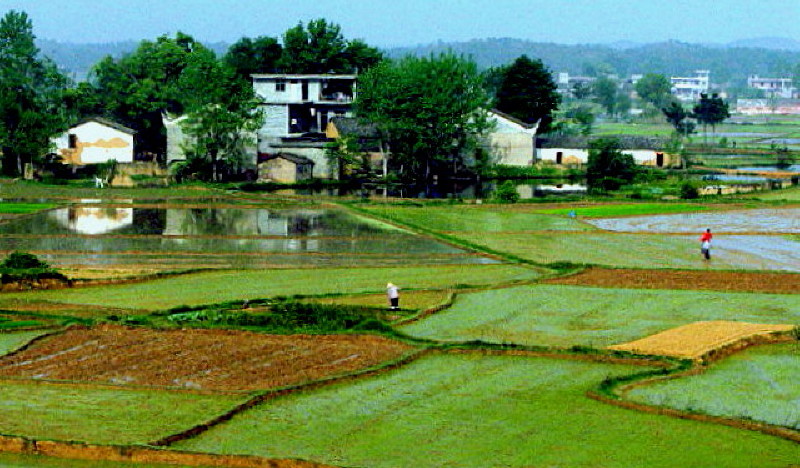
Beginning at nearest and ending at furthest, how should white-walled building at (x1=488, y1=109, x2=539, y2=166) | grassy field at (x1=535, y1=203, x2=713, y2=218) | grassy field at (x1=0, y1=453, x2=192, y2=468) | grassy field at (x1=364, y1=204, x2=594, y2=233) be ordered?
grassy field at (x1=0, y1=453, x2=192, y2=468) → grassy field at (x1=364, y1=204, x2=594, y2=233) → grassy field at (x1=535, y1=203, x2=713, y2=218) → white-walled building at (x1=488, y1=109, x2=539, y2=166)

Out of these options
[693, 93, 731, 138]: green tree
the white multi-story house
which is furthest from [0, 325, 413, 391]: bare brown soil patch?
[693, 93, 731, 138]: green tree

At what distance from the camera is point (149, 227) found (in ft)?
184

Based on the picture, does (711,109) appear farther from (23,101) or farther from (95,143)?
(23,101)

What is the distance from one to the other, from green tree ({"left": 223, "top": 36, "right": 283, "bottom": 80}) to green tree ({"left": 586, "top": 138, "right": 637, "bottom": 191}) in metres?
27.4

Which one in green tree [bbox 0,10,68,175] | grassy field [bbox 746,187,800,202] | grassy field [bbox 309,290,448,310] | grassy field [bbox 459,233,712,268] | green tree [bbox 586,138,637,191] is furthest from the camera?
green tree [bbox 586,138,637,191]

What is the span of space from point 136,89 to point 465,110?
90.8 feet

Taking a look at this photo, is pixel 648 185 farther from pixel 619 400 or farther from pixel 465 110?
pixel 619 400

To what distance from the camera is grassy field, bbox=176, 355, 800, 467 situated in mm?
20484

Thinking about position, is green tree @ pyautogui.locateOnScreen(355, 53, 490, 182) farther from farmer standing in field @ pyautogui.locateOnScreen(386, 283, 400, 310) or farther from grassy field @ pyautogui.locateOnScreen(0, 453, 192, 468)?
grassy field @ pyautogui.locateOnScreen(0, 453, 192, 468)

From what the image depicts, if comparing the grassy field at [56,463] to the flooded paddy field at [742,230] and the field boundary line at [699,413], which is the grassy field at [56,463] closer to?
the field boundary line at [699,413]

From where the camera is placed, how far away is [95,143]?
87625 millimetres

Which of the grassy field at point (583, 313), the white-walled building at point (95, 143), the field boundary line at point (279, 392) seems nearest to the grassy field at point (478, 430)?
the field boundary line at point (279, 392)

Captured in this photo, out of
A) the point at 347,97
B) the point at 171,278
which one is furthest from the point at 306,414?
the point at 347,97

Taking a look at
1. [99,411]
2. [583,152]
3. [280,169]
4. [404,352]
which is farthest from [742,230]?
[583,152]
